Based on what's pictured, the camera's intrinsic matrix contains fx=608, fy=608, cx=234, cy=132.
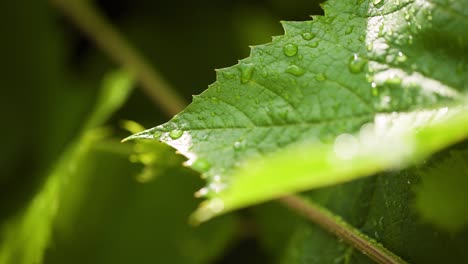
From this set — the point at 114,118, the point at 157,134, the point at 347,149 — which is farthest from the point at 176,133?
the point at 114,118

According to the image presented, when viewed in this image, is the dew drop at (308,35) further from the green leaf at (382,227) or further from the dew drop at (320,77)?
the green leaf at (382,227)

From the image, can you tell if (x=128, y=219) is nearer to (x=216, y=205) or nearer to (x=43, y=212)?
(x=43, y=212)

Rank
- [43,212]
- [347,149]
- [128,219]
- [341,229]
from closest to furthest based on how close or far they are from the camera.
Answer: [347,149] → [341,229] → [43,212] → [128,219]

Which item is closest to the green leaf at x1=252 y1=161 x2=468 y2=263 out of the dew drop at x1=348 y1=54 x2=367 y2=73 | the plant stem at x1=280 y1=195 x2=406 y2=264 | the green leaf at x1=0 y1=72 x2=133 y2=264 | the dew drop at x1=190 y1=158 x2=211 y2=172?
the plant stem at x1=280 y1=195 x2=406 y2=264

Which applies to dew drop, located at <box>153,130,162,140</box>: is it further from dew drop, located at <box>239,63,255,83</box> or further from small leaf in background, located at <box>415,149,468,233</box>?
small leaf in background, located at <box>415,149,468,233</box>

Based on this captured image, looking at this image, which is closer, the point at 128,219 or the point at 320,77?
the point at 320,77

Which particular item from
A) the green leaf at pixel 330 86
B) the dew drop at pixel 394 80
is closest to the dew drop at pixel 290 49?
the green leaf at pixel 330 86

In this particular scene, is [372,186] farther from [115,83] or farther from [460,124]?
[115,83]
